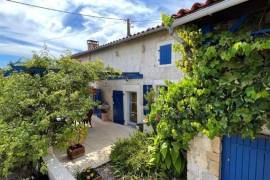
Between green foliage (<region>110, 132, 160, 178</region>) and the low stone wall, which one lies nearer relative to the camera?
the low stone wall

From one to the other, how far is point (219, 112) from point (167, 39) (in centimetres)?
650

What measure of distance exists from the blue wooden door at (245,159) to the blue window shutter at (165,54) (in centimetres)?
578

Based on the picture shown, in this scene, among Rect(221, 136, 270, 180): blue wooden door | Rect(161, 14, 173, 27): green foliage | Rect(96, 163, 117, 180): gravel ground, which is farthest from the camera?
Rect(96, 163, 117, 180): gravel ground

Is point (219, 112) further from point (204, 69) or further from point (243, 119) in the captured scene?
point (204, 69)

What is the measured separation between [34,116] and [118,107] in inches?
308

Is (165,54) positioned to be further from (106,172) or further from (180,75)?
(106,172)

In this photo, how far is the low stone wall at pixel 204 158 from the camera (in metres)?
4.18

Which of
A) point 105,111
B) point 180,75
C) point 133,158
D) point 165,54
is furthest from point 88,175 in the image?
point 105,111

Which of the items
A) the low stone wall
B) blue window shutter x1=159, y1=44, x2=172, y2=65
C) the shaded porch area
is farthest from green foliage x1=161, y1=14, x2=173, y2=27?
the shaded porch area

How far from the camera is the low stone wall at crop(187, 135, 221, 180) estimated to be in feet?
13.7

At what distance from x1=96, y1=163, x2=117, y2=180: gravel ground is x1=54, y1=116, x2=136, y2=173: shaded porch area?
234 mm

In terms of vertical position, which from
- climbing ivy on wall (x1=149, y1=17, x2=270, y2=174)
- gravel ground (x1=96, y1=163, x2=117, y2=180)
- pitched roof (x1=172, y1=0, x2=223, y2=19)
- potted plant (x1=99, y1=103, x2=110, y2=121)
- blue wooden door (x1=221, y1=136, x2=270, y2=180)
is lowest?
gravel ground (x1=96, y1=163, x2=117, y2=180)

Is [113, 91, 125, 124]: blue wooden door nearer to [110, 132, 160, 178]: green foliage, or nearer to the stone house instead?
the stone house

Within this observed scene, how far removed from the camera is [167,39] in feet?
30.4
